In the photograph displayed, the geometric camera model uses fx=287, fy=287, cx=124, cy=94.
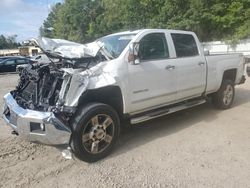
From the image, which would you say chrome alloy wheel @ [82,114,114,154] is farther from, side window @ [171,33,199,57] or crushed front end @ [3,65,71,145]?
side window @ [171,33,199,57]

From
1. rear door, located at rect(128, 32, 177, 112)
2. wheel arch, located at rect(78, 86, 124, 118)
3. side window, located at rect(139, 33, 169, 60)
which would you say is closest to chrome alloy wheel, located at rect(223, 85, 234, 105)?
rear door, located at rect(128, 32, 177, 112)

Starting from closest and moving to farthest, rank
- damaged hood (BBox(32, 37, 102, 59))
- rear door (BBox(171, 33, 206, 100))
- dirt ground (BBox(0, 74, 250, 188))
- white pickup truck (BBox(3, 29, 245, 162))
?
dirt ground (BBox(0, 74, 250, 188)) < white pickup truck (BBox(3, 29, 245, 162)) < damaged hood (BBox(32, 37, 102, 59)) < rear door (BBox(171, 33, 206, 100))

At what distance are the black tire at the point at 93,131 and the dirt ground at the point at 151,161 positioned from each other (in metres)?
0.16

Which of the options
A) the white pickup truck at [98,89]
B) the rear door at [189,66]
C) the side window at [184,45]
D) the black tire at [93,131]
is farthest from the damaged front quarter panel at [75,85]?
the side window at [184,45]

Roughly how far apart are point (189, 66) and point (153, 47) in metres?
1.02

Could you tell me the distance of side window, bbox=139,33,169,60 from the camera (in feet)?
16.8

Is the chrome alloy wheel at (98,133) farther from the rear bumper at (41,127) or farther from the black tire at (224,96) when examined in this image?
the black tire at (224,96)

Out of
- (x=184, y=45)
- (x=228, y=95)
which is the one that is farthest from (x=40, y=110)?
(x=228, y=95)

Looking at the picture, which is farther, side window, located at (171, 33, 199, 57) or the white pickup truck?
side window, located at (171, 33, 199, 57)

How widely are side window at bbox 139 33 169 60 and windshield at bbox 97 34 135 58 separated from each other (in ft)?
0.91

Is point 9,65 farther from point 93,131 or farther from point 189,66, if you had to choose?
point 93,131

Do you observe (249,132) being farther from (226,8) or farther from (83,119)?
(226,8)

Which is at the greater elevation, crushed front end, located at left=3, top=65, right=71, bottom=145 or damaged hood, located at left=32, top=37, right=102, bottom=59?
damaged hood, located at left=32, top=37, right=102, bottom=59

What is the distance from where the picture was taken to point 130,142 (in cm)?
516
